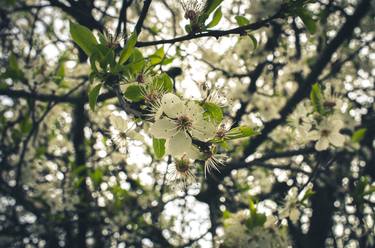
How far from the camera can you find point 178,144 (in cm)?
109

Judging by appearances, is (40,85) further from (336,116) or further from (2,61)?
(336,116)

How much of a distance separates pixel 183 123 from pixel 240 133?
176 mm

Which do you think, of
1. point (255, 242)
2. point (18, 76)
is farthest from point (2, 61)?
point (255, 242)

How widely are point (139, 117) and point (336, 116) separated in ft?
4.36

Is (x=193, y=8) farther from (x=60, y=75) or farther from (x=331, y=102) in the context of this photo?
(x=60, y=75)

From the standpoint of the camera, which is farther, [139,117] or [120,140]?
[120,140]

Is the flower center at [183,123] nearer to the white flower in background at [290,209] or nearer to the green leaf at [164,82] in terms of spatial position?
the green leaf at [164,82]

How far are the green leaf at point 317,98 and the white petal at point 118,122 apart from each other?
892mm

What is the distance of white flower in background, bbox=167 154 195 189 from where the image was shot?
1315 mm

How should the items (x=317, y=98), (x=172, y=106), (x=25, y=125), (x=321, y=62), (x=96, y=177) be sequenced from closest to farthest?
(x=172, y=106) < (x=317, y=98) < (x=25, y=125) < (x=321, y=62) < (x=96, y=177)

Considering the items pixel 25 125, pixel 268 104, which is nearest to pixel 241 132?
pixel 25 125

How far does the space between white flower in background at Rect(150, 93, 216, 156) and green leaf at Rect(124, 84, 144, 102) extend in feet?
0.35

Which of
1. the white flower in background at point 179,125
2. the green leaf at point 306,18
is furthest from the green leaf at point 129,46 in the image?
the green leaf at point 306,18

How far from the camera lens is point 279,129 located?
165 inches
